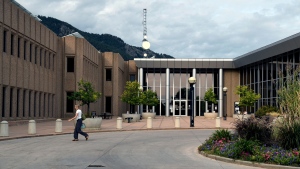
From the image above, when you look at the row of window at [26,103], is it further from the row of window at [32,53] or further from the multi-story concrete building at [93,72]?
the row of window at [32,53]

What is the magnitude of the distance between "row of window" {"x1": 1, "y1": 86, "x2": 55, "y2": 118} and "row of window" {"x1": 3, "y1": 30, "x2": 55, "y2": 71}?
9.26 feet

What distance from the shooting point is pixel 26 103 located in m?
39.0

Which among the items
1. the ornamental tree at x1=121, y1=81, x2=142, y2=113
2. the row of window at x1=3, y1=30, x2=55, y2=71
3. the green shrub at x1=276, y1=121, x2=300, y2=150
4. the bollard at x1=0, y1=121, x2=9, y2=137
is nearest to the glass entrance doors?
the ornamental tree at x1=121, y1=81, x2=142, y2=113

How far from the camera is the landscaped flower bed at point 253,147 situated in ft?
47.2

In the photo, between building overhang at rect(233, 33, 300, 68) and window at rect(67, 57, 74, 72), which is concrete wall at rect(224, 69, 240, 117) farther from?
window at rect(67, 57, 74, 72)

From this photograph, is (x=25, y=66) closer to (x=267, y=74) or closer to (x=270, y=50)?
(x=270, y=50)

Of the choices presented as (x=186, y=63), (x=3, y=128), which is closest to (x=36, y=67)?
(x=3, y=128)

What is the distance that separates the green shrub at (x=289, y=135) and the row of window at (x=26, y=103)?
23.3m

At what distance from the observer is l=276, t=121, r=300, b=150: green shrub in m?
16.0

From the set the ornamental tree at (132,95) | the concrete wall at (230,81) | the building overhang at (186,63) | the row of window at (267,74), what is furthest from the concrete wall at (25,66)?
the concrete wall at (230,81)

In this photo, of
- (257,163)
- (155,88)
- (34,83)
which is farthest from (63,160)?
(155,88)

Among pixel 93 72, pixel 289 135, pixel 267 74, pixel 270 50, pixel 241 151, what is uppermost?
pixel 270 50

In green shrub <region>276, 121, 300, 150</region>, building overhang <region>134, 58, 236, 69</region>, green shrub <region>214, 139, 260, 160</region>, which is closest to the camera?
green shrub <region>214, 139, 260, 160</region>

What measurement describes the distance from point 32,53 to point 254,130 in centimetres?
2745
